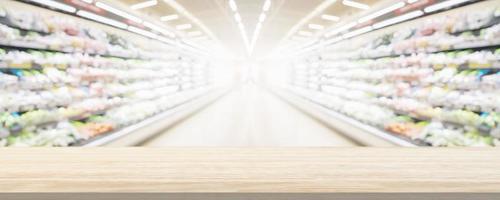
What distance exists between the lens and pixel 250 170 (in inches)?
36.1

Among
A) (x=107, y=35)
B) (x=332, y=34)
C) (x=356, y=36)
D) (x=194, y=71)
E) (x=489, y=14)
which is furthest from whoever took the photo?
(x=194, y=71)

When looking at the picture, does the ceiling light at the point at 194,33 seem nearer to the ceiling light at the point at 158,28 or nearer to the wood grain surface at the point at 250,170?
the ceiling light at the point at 158,28

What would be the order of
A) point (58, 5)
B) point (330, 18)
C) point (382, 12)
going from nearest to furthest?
point (58, 5)
point (382, 12)
point (330, 18)

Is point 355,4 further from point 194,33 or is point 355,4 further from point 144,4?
point 194,33

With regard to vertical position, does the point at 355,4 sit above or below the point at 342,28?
above

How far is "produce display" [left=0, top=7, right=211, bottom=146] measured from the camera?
10.5ft

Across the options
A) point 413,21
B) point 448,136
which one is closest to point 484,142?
point 448,136

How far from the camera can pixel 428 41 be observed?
407 cm

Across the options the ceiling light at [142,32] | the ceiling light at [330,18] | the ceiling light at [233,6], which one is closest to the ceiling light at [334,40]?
the ceiling light at [330,18]

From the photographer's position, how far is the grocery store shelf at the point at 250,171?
31.5 inches

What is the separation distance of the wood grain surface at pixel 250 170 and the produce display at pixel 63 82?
2480mm

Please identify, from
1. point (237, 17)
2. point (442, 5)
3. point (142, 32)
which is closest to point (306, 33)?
point (237, 17)

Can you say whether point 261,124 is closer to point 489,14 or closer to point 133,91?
point 133,91

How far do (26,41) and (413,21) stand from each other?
405 centimetres
